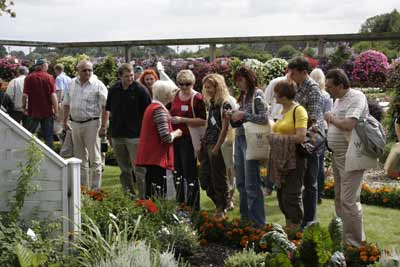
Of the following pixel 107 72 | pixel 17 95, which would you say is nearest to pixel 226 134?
pixel 17 95

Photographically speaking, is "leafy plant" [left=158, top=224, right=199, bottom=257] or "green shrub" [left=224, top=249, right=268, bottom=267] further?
"leafy plant" [left=158, top=224, right=199, bottom=257]

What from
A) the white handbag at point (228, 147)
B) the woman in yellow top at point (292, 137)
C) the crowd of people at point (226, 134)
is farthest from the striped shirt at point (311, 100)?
the white handbag at point (228, 147)

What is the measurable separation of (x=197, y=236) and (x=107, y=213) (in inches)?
32.2

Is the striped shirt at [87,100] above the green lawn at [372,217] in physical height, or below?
above

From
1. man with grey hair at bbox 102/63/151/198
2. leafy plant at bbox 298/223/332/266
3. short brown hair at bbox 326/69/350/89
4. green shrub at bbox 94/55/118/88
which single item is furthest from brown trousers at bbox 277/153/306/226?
green shrub at bbox 94/55/118/88

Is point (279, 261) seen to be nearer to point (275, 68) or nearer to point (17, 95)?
point (17, 95)

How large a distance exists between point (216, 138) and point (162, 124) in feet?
2.31

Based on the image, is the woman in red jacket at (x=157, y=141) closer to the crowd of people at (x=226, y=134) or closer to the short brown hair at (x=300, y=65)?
the crowd of people at (x=226, y=134)

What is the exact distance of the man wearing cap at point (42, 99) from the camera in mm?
10328

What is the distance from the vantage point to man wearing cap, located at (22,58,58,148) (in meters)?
10.3

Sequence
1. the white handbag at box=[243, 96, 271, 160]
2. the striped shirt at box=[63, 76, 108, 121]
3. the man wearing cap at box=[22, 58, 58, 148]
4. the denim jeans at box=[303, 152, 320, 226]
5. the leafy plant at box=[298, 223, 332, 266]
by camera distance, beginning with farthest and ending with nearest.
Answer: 1. the man wearing cap at box=[22, 58, 58, 148]
2. the striped shirt at box=[63, 76, 108, 121]
3. the white handbag at box=[243, 96, 271, 160]
4. the denim jeans at box=[303, 152, 320, 226]
5. the leafy plant at box=[298, 223, 332, 266]

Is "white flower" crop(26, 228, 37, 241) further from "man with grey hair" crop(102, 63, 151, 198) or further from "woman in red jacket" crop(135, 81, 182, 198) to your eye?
"man with grey hair" crop(102, 63, 151, 198)

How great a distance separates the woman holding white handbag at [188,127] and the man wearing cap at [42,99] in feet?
13.0

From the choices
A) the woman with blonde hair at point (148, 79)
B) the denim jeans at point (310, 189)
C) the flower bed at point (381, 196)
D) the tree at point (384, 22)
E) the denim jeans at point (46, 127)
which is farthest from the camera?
the tree at point (384, 22)
